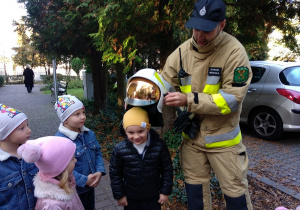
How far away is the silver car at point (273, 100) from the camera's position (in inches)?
205

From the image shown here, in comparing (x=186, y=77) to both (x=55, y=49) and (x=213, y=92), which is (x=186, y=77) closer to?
(x=213, y=92)

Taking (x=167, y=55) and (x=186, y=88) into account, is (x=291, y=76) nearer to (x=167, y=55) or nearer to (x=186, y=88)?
(x=167, y=55)

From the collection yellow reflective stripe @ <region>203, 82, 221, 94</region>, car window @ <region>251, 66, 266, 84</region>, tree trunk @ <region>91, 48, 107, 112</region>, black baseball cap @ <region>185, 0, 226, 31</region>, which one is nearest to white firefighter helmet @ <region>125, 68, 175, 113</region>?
yellow reflective stripe @ <region>203, 82, 221, 94</region>

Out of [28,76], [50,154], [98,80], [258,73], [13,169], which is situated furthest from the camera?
[28,76]

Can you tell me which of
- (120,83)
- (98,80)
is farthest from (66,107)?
(98,80)

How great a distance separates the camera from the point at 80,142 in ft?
7.85

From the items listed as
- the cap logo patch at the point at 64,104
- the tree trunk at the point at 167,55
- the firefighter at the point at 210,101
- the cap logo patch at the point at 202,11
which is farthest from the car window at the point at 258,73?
the cap logo patch at the point at 64,104

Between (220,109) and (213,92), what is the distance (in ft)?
0.70

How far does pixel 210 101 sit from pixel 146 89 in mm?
538

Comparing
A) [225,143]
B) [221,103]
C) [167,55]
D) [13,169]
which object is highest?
[167,55]

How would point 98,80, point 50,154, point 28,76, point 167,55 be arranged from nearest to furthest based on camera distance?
point 50,154 < point 167,55 < point 98,80 < point 28,76

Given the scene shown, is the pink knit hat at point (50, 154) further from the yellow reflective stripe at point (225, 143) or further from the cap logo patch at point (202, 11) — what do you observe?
the cap logo patch at point (202, 11)

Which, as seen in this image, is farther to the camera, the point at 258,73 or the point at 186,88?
the point at 258,73

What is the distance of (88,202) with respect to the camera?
2535 millimetres
